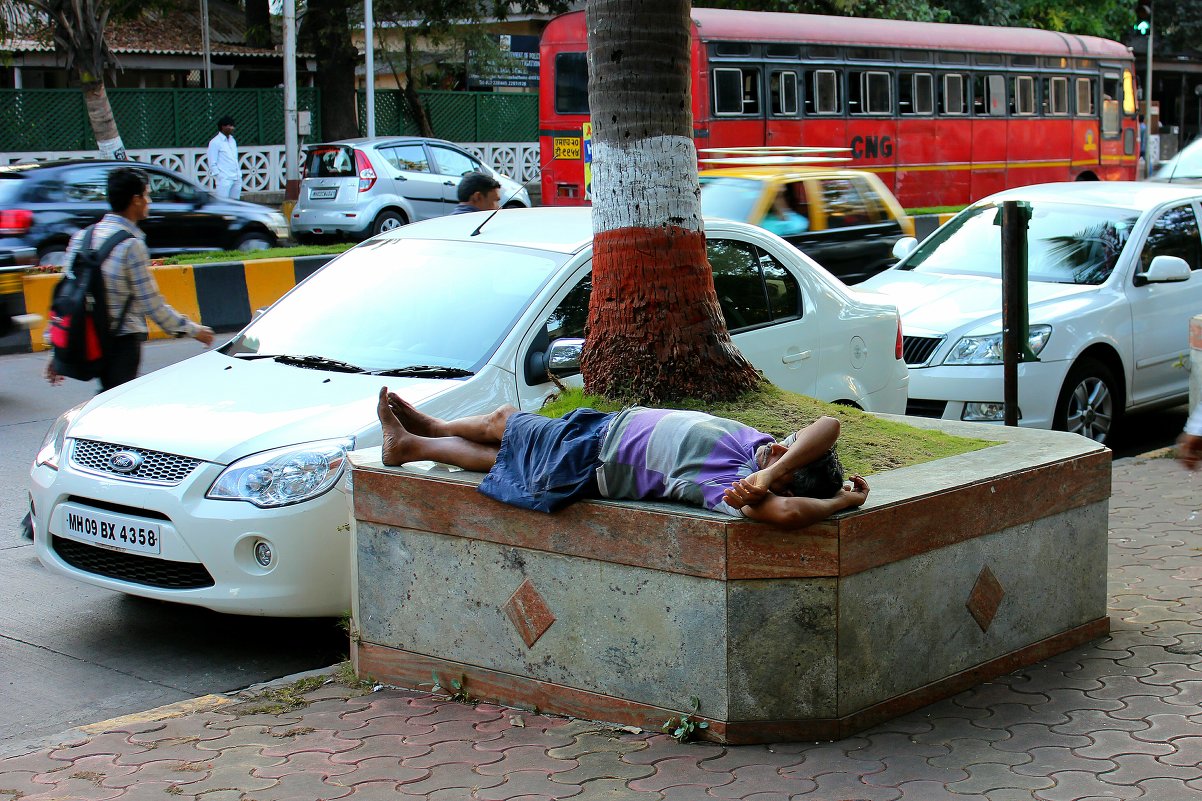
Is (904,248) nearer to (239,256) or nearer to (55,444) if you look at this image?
(55,444)

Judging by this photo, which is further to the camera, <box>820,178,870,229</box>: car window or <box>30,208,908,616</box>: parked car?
<box>820,178,870,229</box>: car window

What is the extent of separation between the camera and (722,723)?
419cm

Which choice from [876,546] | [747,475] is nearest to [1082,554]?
[876,546]

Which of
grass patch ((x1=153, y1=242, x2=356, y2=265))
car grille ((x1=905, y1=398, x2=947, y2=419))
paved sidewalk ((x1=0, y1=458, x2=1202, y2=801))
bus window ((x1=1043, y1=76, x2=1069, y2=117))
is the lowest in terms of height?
paved sidewalk ((x1=0, y1=458, x2=1202, y2=801))

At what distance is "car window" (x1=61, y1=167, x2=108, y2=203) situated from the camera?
16.1 metres

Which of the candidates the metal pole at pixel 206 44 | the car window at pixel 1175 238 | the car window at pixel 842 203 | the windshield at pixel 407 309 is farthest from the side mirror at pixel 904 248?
the metal pole at pixel 206 44

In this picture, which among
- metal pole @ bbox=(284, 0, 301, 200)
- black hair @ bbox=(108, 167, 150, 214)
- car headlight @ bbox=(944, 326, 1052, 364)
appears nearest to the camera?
black hair @ bbox=(108, 167, 150, 214)

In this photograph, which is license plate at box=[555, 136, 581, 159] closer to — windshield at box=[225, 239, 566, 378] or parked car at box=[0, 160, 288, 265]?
parked car at box=[0, 160, 288, 265]

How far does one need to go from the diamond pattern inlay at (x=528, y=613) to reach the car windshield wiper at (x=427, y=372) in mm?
1592

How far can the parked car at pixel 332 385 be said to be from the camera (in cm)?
526

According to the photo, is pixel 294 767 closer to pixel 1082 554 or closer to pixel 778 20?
pixel 1082 554

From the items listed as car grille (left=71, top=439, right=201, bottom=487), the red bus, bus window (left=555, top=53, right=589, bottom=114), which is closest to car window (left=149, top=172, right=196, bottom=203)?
the red bus

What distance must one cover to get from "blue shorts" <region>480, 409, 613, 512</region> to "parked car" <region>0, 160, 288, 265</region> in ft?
37.1

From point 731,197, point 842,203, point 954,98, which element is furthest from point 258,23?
point 731,197
